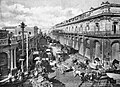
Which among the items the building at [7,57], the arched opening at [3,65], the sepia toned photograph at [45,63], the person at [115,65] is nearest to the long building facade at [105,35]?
the sepia toned photograph at [45,63]

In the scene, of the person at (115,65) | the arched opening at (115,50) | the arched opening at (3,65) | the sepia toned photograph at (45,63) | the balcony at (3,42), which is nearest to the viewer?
the sepia toned photograph at (45,63)

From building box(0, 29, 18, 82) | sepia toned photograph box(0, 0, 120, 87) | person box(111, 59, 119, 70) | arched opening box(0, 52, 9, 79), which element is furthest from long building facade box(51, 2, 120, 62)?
arched opening box(0, 52, 9, 79)

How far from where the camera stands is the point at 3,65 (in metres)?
Result: 4.04

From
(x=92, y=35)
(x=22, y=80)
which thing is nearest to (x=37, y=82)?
(x=22, y=80)

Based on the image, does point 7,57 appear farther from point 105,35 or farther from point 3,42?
point 105,35

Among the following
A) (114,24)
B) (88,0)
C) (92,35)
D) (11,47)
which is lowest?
(11,47)

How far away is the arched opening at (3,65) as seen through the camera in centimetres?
399

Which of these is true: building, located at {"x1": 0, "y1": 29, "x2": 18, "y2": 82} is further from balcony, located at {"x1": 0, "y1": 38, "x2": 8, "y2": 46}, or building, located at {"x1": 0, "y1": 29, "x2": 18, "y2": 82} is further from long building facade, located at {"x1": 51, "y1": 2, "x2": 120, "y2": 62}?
long building facade, located at {"x1": 51, "y1": 2, "x2": 120, "y2": 62}

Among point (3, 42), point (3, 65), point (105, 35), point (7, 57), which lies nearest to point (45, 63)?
point (7, 57)

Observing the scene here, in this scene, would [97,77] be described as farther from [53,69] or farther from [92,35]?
[92,35]

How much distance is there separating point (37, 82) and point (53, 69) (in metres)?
1.68

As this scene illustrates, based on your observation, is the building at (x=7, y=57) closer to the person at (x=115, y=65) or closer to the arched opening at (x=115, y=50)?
the person at (x=115, y=65)

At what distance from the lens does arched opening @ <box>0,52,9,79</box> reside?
3.99 m

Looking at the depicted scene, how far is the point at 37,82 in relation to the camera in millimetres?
A: 3588
